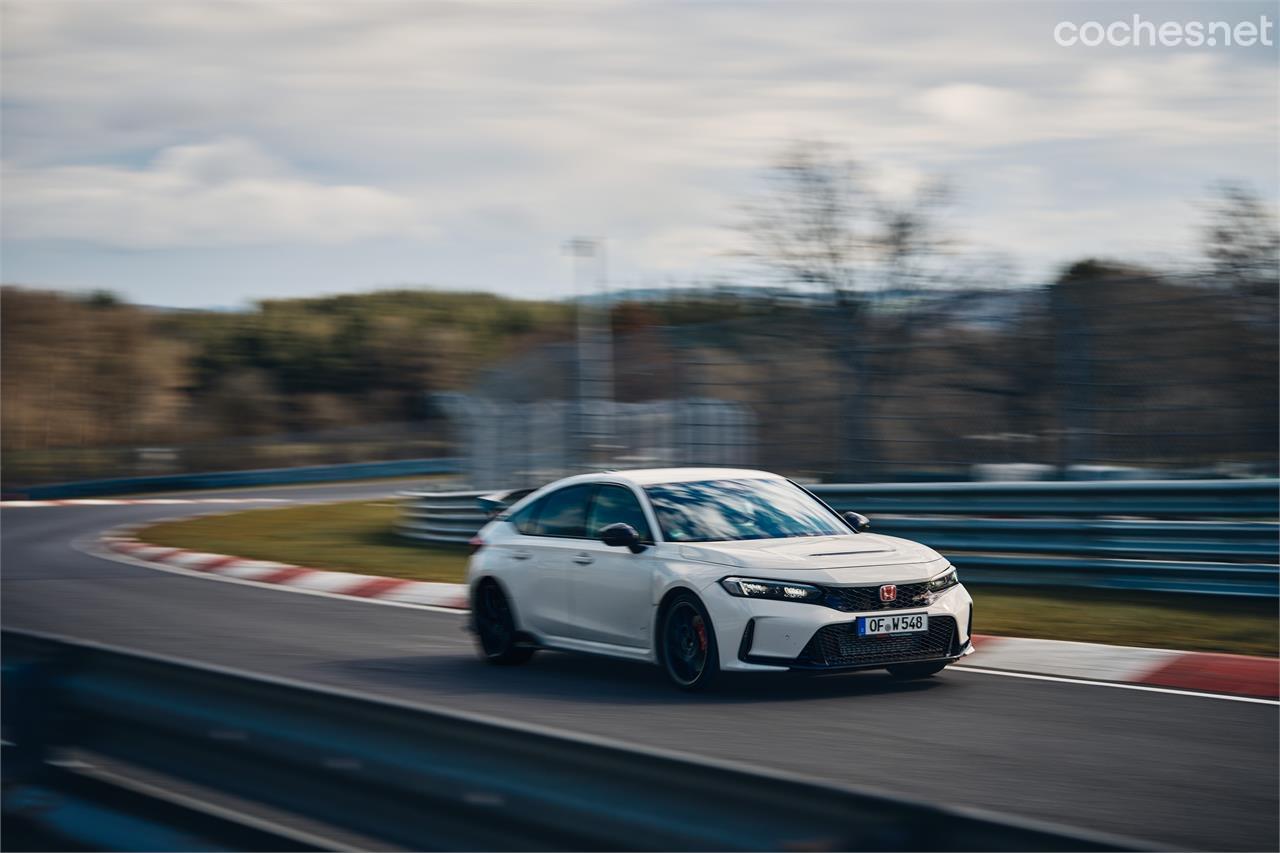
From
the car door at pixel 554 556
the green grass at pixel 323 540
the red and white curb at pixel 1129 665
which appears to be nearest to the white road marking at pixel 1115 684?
the red and white curb at pixel 1129 665

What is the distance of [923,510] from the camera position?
50.6 feet

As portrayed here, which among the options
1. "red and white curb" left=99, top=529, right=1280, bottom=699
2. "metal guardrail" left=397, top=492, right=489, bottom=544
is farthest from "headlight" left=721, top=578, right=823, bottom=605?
"metal guardrail" left=397, top=492, right=489, bottom=544

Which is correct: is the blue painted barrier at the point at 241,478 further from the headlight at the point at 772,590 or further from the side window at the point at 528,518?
the headlight at the point at 772,590

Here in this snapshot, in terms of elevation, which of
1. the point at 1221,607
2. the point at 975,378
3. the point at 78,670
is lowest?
the point at 1221,607

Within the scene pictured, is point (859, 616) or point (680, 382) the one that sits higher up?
point (680, 382)

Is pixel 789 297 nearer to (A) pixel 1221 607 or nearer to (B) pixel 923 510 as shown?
(B) pixel 923 510

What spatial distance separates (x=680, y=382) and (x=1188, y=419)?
23.1 ft

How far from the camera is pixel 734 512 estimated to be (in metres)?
9.86

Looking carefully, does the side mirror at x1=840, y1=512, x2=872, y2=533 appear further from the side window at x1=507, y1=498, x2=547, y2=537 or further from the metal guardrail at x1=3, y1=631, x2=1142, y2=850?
the metal guardrail at x1=3, y1=631, x2=1142, y2=850

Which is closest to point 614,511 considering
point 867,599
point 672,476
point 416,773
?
point 672,476

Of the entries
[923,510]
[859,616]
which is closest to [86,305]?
[923,510]

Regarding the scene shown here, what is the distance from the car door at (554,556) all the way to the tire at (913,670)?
2087 millimetres

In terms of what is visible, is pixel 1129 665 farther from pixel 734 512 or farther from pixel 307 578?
pixel 307 578

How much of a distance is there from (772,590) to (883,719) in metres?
1.00
